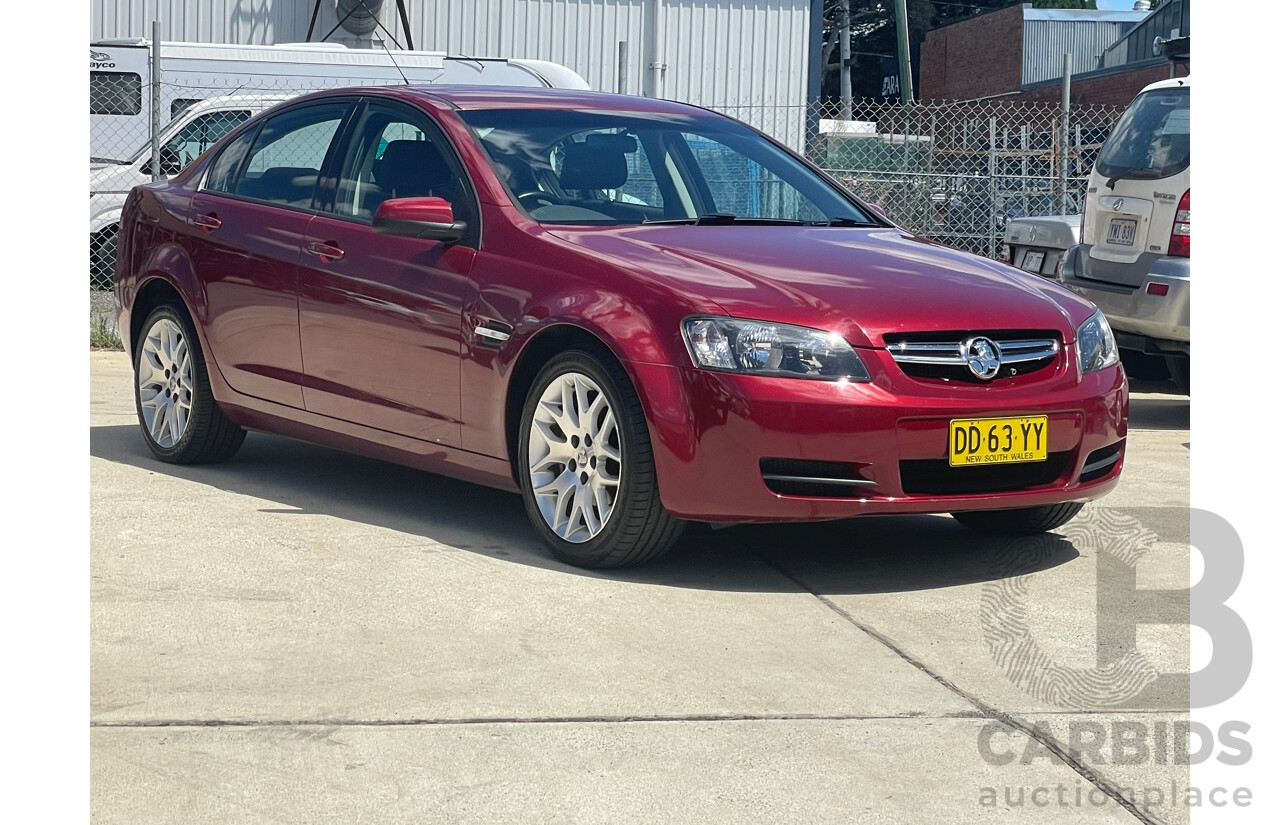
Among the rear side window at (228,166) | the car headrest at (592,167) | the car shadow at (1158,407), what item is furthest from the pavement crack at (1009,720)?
the car shadow at (1158,407)

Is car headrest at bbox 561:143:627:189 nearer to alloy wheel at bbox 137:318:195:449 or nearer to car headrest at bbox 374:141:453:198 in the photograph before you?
car headrest at bbox 374:141:453:198

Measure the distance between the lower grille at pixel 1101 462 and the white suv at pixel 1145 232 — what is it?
320 cm

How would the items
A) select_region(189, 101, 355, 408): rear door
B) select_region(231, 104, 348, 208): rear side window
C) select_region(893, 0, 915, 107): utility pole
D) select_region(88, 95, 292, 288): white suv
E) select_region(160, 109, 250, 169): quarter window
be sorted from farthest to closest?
select_region(893, 0, 915, 107): utility pole → select_region(160, 109, 250, 169): quarter window → select_region(88, 95, 292, 288): white suv → select_region(231, 104, 348, 208): rear side window → select_region(189, 101, 355, 408): rear door

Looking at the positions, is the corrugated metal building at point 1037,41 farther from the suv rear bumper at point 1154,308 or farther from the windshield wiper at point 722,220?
the windshield wiper at point 722,220

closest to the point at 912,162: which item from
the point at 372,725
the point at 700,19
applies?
the point at 700,19

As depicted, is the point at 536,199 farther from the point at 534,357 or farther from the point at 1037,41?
the point at 1037,41

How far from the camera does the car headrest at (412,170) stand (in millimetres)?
6090

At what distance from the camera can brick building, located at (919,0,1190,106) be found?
122ft

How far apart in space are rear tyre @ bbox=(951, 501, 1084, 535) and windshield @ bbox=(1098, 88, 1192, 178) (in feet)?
10.9

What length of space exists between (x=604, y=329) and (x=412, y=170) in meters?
1.39

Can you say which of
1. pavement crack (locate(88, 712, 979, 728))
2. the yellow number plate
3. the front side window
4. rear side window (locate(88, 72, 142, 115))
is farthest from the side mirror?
rear side window (locate(88, 72, 142, 115))

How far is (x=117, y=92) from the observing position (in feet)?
52.3

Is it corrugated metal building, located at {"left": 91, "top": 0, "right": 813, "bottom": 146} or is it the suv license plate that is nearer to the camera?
the suv license plate

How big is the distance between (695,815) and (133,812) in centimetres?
107
